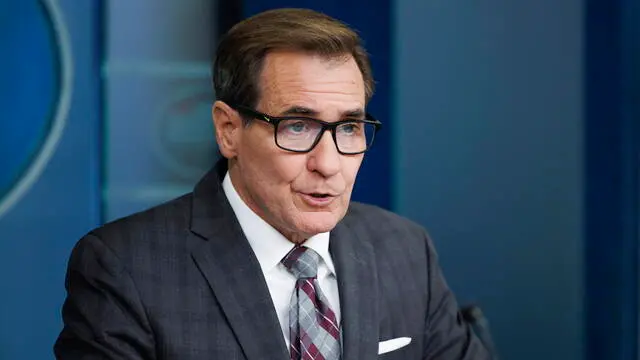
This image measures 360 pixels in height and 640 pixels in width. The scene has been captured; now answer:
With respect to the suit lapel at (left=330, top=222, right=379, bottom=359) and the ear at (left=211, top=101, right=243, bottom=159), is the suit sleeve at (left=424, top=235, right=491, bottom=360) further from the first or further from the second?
the ear at (left=211, top=101, right=243, bottom=159)

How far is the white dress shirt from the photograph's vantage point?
190 centimetres

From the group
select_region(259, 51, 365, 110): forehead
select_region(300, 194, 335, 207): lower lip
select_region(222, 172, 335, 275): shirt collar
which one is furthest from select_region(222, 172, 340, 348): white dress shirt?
select_region(259, 51, 365, 110): forehead

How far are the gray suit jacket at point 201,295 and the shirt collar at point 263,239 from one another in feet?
0.07

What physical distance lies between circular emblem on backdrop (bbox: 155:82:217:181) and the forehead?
2.81 feet

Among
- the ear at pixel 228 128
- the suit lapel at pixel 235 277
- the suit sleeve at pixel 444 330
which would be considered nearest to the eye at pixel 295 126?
the ear at pixel 228 128

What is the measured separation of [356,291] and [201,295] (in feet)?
1.02

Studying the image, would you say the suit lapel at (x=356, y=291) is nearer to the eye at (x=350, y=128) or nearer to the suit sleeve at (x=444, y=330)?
the suit sleeve at (x=444, y=330)

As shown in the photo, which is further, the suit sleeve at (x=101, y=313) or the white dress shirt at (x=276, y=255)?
the white dress shirt at (x=276, y=255)

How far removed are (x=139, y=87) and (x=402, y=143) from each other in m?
0.76

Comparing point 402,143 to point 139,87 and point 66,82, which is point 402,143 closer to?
point 139,87

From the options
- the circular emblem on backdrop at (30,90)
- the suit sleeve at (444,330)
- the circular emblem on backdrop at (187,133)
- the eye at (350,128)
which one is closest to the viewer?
the eye at (350,128)

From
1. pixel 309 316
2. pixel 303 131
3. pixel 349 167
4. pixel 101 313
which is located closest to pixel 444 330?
pixel 309 316

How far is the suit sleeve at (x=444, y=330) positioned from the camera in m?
2.08

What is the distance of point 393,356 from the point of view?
6.61 ft
